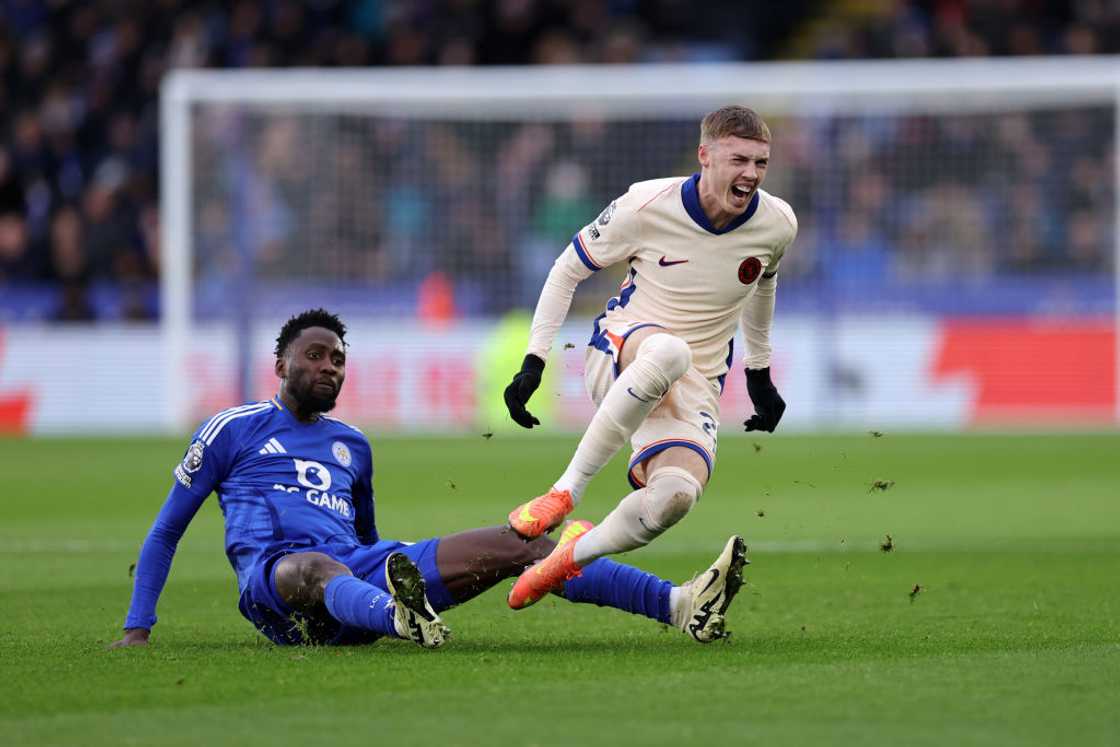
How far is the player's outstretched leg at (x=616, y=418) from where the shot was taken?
602 centimetres

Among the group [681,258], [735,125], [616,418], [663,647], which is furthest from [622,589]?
[735,125]

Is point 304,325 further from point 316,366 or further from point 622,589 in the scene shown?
point 622,589

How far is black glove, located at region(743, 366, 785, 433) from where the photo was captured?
6938mm

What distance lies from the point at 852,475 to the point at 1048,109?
25.3ft

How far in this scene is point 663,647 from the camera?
6285 millimetres

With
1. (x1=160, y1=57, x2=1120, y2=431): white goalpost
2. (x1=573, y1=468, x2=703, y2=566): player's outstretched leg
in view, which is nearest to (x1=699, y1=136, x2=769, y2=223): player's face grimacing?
(x1=573, y1=468, x2=703, y2=566): player's outstretched leg

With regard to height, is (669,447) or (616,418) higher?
(616,418)

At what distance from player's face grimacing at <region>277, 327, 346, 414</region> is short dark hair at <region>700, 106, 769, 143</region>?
1464 millimetres

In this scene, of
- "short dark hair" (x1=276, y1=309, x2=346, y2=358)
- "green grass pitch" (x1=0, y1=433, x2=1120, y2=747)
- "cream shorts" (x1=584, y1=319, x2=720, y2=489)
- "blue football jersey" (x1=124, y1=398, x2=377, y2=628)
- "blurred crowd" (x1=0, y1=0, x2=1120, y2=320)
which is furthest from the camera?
"blurred crowd" (x1=0, y1=0, x2=1120, y2=320)

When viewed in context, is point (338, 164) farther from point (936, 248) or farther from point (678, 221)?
point (678, 221)

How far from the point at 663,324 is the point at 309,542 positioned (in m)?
1.45

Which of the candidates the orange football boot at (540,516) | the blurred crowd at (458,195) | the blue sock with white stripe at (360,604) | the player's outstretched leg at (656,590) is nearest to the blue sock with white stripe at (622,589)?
the player's outstretched leg at (656,590)

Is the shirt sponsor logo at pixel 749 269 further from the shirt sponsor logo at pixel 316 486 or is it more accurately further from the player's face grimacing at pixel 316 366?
the shirt sponsor logo at pixel 316 486

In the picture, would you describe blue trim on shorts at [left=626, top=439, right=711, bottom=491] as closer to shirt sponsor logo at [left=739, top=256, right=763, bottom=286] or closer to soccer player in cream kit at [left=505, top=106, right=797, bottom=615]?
soccer player in cream kit at [left=505, top=106, right=797, bottom=615]
